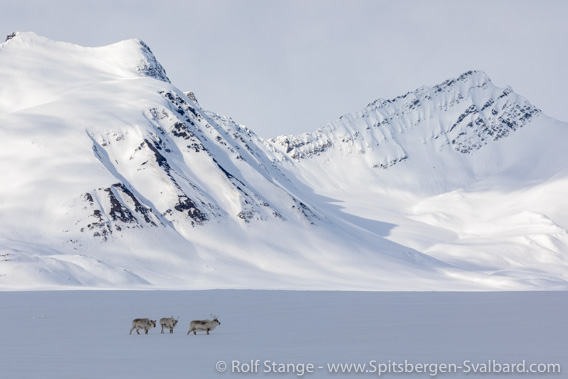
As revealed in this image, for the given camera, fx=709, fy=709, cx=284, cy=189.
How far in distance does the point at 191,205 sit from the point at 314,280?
4268cm

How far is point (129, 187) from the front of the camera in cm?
18738
